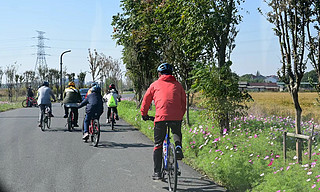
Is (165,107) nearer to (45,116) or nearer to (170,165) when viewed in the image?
(170,165)

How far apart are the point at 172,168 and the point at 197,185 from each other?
2.25 feet

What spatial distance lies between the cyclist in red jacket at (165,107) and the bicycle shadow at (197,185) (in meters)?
0.45

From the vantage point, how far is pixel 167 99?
18.0ft

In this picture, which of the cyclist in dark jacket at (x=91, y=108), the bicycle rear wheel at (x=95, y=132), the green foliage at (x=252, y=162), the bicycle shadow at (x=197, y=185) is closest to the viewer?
the green foliage at (x=252, y=162)

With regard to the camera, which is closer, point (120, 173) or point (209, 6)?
point (120, 173)

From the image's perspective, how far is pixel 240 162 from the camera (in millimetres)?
5512

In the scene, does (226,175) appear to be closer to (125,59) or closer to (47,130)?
(47,130)

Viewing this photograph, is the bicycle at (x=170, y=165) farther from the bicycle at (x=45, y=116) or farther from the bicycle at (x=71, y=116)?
the bicycle at (x=45, y=116)

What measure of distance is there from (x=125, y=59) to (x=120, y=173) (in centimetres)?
1558

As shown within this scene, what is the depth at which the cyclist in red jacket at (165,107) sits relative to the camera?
5480 millimetres

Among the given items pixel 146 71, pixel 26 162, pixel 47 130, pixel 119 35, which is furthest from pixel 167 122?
pixel 146 71

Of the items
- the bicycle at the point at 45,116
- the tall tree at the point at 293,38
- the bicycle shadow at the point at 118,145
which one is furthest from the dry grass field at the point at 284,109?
the bicycle at the point at 45,116

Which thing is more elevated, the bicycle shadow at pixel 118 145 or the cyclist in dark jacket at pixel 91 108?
the cyclist in dark jacket at pixel 91 108

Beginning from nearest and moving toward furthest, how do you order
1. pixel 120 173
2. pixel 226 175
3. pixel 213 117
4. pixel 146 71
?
pixel 226 175 < pixel 120 173 < pixel 213 117 < pixel 146 71
